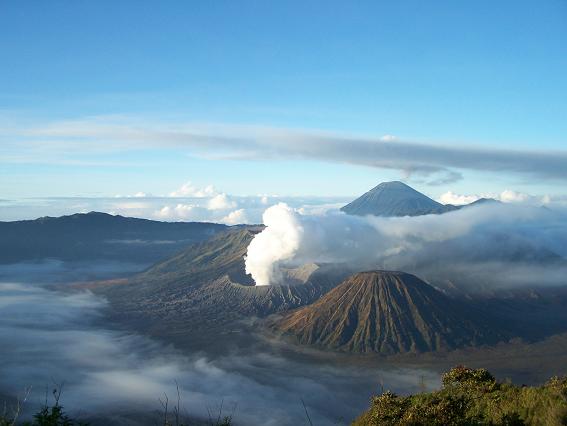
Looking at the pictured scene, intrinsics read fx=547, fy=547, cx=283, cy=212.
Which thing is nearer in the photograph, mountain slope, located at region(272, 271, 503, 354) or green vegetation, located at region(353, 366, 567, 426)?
green vegetation, located at region(353, 366, 567, 426)

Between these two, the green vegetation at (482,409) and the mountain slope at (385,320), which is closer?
the green vegetation at (482,409)

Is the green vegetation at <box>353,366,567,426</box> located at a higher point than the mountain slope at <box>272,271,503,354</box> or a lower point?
higher

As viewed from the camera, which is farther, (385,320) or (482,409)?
(385,320)

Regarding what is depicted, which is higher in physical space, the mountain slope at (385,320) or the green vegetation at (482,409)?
the green vegetation at (482,409)

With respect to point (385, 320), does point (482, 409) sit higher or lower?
higher

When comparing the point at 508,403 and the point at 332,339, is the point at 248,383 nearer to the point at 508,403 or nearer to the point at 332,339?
the point at 332,339
